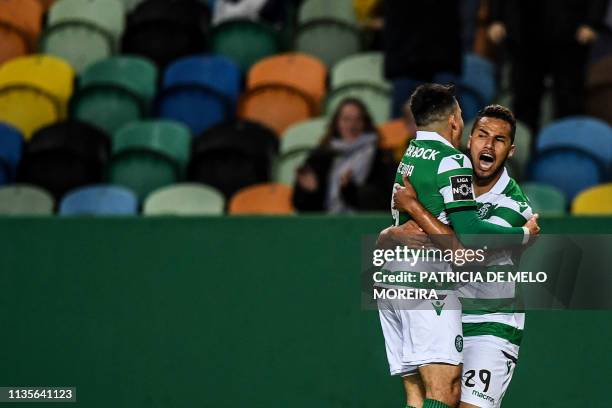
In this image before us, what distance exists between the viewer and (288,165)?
8.81 meters

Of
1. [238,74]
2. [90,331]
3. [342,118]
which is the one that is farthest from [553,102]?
[90,331]

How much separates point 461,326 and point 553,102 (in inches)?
171

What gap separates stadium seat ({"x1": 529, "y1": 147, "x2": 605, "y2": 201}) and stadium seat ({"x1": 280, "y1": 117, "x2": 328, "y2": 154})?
1.32 metres

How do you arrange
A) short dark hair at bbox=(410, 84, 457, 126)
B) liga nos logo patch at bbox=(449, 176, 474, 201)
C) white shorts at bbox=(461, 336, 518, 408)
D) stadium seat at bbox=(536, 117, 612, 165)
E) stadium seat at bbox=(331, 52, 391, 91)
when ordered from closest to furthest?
liga nos logo patch at bbox=(449, 176, 474, 201) < short dark hair at bbox=(410, 84, 457, 126) < white shorts at bbox=(461, 336, 518, 408) < stadium seat at bbox=(536, 117, 612, 165) < stadium seat at bbox=(331, 52, 391, 91)

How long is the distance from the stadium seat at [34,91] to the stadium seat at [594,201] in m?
3.64

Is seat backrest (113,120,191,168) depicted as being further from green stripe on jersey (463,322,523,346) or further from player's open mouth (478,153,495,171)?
player's open mouth (478,153,495,171)

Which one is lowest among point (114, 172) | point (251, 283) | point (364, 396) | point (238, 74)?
point (364, 396)

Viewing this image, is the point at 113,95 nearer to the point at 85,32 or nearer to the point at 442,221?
the point at 85,32

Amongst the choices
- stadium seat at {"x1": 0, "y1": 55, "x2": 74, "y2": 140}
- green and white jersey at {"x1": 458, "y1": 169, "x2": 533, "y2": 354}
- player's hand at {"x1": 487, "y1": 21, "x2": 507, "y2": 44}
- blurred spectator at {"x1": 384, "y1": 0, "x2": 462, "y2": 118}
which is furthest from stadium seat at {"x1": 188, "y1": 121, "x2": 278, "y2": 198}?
green and white jersey at {"x1": 458, "y1": 169, "x2": 533, "y2": 354}

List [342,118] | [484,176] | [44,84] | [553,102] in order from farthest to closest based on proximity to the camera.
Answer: [44,84]
[553,102]
[342,118]
[484,176]

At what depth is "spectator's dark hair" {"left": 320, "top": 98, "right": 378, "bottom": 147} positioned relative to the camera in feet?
26.7

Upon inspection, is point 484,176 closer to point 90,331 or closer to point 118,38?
point 90,331

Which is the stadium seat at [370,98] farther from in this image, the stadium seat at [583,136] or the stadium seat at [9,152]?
the stadium seat at [9,152]

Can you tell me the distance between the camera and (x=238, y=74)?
980 cm
